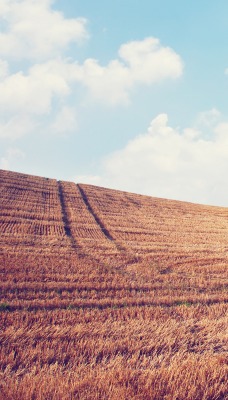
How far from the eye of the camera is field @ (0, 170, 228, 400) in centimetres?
534

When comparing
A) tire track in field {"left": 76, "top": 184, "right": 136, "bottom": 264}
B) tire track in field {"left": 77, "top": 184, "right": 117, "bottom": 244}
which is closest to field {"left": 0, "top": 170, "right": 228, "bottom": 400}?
tire track in field {"left": 76, "top": 184, "right": 136, "bottom": 264}

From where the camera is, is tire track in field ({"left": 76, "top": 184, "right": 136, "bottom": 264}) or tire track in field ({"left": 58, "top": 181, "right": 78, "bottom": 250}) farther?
tire track in field ({"left": 58, "top": 181, "right": 78, "bottom": 250})

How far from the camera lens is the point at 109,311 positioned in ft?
31.2

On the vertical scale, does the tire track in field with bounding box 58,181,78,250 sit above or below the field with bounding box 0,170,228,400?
above

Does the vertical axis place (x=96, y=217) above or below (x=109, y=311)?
above

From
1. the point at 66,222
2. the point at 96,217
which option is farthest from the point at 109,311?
the point at 96,217

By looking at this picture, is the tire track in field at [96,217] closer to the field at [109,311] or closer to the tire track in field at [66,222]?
the field at [109,311]

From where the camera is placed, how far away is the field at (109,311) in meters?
5.34

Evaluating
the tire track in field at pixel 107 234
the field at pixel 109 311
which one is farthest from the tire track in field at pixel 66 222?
the tire track in field at pixel 107 234

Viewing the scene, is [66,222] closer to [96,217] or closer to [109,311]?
[96,217]

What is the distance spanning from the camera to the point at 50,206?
2992 centimetres

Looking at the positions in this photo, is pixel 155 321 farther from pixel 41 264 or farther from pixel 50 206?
pixel 50 206

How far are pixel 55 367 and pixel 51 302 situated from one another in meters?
4.25

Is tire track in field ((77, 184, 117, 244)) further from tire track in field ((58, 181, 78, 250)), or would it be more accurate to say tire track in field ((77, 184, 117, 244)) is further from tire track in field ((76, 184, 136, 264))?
tire track in field ((58, 181, 78, 250))
